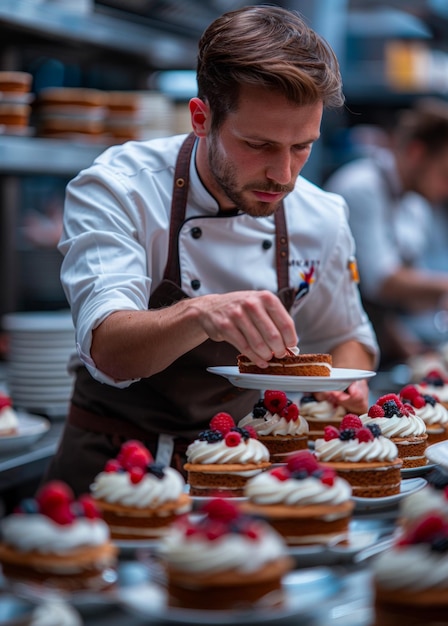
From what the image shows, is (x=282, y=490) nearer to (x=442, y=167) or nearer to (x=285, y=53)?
(x=285, y=53)

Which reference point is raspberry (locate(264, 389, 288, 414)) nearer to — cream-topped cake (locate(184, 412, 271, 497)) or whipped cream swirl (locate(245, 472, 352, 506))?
cream-topped cake (locate(184, 412, 271, 497))

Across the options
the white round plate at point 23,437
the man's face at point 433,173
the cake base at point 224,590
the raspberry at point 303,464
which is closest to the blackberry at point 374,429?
the raspberry at point 303,464

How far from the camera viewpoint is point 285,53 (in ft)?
7.73

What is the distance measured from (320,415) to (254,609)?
1255 millimetres

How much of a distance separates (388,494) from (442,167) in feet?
12.3

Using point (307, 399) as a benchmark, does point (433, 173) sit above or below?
above

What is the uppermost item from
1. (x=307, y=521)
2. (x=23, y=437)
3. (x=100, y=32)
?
(x=100, y=32)

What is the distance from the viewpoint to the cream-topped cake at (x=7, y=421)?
293 centimetres

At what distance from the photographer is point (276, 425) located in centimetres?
228

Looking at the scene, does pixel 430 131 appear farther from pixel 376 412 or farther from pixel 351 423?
pixel 351 423

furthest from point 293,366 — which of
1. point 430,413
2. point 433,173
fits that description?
point 433,173

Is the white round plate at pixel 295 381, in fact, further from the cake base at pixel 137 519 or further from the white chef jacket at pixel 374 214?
the white chef jacket at pixel 374 214

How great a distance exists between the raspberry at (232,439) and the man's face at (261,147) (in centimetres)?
65

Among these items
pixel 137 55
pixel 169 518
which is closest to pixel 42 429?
pixel 169 518
